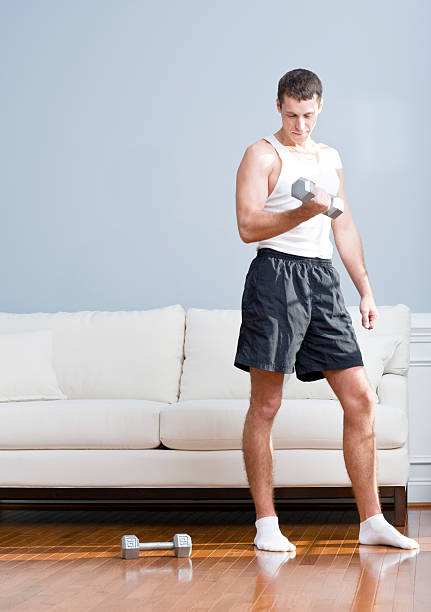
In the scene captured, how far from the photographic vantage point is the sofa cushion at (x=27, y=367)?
3547mm

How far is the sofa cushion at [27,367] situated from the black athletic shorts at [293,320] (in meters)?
1.16

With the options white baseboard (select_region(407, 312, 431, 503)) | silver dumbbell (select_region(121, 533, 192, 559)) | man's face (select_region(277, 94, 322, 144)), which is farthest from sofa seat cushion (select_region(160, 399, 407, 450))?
man's face (select_region(277, 94, 322, 144))

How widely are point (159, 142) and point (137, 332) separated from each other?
97 centimetres

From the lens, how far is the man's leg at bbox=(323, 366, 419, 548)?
2.67 m

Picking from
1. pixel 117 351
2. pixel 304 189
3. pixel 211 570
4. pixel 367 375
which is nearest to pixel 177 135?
pixel 117 351

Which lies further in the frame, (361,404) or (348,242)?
(348,242)

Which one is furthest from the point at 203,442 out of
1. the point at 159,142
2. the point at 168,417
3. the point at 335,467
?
the point at 159,142

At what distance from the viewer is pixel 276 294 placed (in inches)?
106

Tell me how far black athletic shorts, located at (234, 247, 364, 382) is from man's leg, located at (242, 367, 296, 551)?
0.07 metres

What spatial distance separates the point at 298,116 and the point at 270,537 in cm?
123

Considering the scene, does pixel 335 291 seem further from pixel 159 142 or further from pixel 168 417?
pixel 159 142

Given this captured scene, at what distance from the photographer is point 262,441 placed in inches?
109

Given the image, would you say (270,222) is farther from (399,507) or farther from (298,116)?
(399,507)

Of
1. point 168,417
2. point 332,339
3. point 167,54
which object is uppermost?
point 167,54
